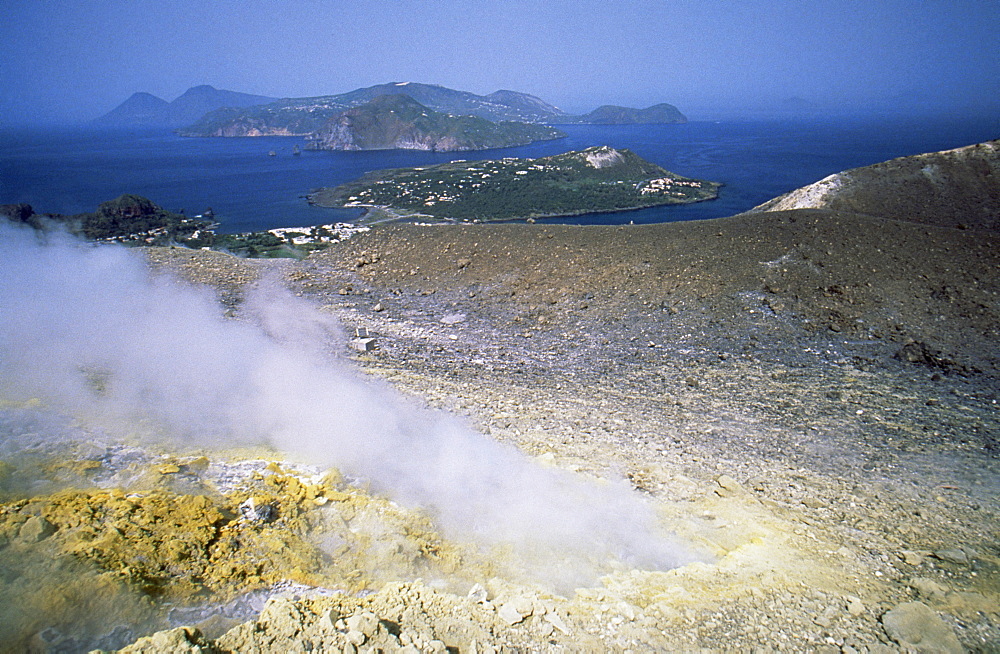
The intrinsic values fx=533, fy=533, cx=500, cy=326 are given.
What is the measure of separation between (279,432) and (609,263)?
10.2 metres

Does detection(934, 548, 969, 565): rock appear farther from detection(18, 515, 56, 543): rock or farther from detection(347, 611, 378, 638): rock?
detection(18, 515, 56, 543): rock

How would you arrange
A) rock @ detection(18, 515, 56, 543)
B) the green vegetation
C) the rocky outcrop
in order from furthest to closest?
1. the green vegetation
2. the rocky outcrop
3. rock @ detection(18, 515, 56, 543)

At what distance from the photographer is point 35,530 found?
15.2ft

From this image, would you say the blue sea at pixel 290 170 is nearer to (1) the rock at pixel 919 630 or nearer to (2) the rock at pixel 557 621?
(1) the rock at pixel 919 630

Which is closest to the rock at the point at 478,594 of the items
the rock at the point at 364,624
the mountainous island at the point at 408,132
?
the rock at the point at 364,624

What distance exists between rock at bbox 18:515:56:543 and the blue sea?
2061 inches

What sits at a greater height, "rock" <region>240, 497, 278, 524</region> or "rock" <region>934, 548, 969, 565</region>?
"rock" <region>240, 497, 278, 524</region>

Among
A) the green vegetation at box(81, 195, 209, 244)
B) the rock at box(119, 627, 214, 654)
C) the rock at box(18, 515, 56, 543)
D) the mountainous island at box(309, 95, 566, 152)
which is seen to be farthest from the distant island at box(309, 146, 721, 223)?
the mountainous island at box(309, 95, 566, 152)

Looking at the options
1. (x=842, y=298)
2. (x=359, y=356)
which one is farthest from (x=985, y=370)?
(x=359, y=356)

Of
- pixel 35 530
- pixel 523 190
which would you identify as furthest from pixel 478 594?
pixel 523 190

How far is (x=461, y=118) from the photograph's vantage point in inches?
5965

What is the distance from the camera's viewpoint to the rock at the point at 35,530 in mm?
4555

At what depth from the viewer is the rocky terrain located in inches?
181

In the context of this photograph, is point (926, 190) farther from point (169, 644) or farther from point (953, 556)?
point (169, 644)
